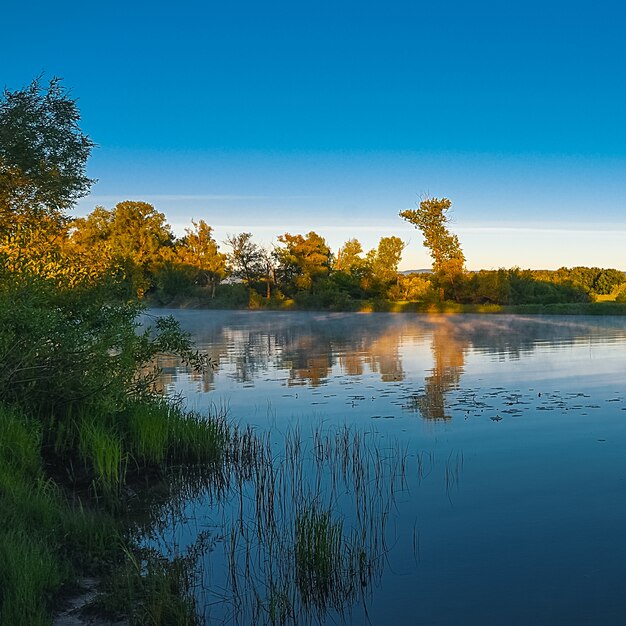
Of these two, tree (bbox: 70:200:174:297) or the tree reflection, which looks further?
tree (bbox: 70:200:174:297)

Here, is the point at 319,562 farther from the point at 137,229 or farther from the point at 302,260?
the point at 137,229

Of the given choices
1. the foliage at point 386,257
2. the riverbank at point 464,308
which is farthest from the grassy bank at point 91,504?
the foliage at point 386,257

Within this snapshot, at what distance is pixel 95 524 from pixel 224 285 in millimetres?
108630

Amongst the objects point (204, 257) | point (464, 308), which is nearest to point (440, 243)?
point (464, 308)

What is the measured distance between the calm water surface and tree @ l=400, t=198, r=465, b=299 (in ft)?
162

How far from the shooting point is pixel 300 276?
10231 centimetres

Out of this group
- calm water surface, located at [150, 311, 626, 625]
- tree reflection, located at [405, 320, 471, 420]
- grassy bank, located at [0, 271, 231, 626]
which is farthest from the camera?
tree reflection, located at [405, 320, 471, 420]

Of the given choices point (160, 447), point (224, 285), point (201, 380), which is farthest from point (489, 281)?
point (160, 447)

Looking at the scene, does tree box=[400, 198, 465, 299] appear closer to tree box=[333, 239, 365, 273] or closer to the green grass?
tree box=[333, 239, 365, 273]

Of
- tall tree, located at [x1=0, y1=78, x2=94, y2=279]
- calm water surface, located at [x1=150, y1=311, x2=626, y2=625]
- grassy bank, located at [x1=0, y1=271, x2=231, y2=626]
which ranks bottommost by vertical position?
calm water surface, located at [x1=150, y1=311, x2=626, y2=625]

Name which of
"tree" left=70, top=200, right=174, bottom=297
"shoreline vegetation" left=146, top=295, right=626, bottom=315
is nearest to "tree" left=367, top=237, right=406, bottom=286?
"shoreline vegetation" left=146, top=295, right=626, bottom=315

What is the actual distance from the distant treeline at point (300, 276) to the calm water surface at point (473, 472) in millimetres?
53059

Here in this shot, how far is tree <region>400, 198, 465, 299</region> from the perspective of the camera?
82500 mm

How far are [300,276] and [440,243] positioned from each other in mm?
25671
